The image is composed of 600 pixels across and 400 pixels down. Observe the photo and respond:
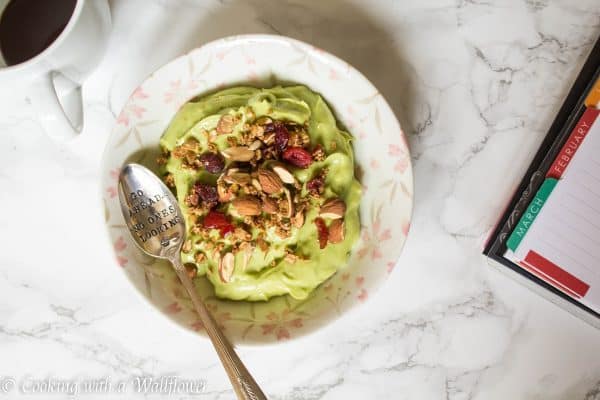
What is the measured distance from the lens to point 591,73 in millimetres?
982

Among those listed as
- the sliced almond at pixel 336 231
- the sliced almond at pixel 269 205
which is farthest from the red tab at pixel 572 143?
the sliced almond at pixel 269 205

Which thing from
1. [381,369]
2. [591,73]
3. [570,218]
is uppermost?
[591,73]

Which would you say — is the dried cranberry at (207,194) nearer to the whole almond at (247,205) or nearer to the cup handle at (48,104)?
the whole almond at (247,205)

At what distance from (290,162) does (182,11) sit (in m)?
0.36

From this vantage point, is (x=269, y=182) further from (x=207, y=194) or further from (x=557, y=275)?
(x=557, y=275)

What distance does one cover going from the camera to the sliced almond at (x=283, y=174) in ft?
3.02

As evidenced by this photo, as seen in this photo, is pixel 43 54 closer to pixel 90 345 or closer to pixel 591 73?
pixel 90 345

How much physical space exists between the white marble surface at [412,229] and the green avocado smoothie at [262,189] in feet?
0.50

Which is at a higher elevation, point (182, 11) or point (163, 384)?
point (182, 11)

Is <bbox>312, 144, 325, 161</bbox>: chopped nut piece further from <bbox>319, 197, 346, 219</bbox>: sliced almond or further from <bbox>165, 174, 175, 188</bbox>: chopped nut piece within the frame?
<bbox>165, 174, 175, 188</bbox>: chopped nut piece

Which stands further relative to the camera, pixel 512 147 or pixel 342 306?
pixel 512 147

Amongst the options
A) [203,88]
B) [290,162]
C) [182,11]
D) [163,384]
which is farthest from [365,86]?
[163,384]

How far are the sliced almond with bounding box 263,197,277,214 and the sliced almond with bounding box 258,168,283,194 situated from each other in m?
0.01

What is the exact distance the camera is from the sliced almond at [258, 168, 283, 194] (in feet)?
3.00
